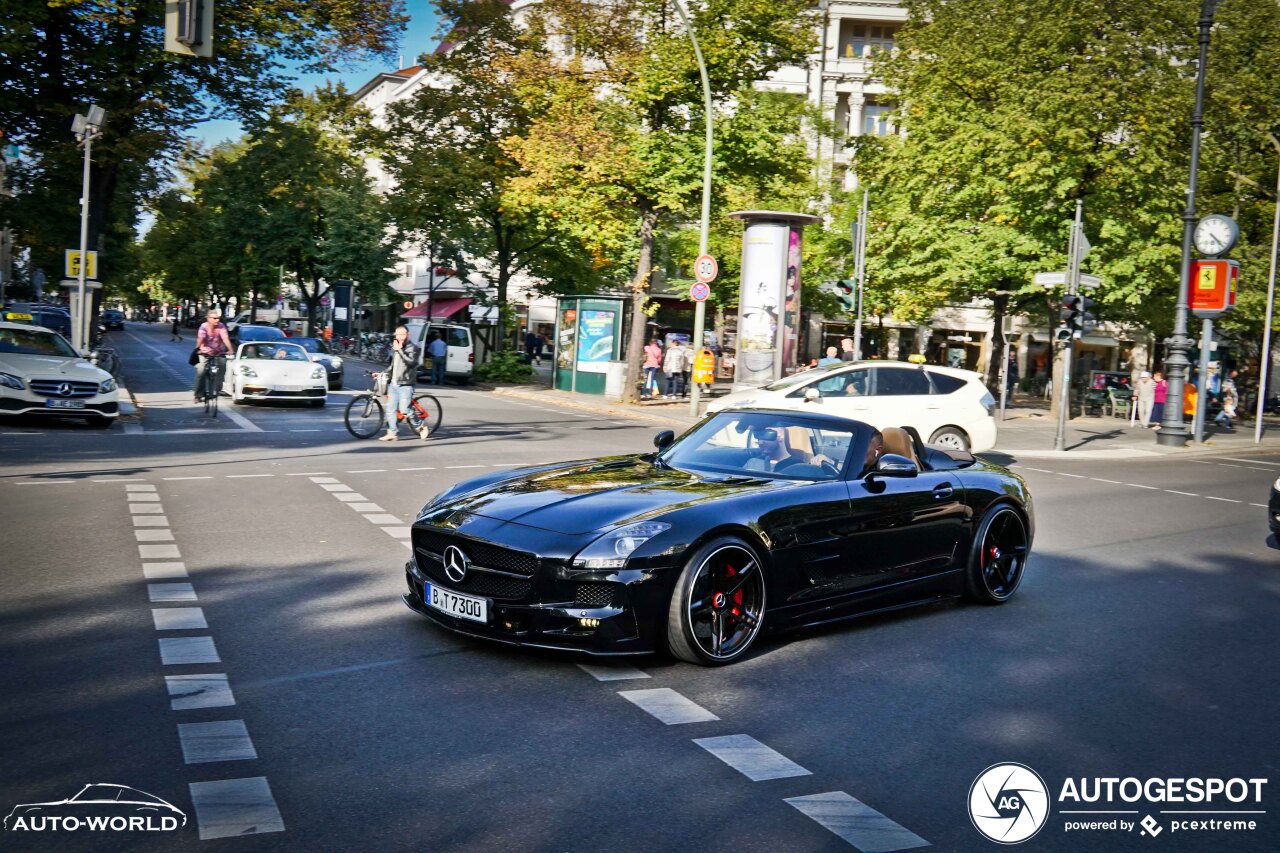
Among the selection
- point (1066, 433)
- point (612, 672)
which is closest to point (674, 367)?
point (1066, 433)

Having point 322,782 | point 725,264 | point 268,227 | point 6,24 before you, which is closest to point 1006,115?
point 725,264

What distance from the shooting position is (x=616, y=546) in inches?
232

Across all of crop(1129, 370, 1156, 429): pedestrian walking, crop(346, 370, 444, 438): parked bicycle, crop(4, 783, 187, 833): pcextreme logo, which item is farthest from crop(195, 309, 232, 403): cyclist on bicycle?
crop(1129, 370, 1156, 429): pedestrian walking

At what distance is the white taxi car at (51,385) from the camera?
1847 cm

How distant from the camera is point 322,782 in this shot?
433 cm

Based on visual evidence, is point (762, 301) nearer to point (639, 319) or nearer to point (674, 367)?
point (639, 319)

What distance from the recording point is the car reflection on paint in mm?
5898

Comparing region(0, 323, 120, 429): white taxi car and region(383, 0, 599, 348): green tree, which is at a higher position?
region(383, 0, 599, 348): green tree

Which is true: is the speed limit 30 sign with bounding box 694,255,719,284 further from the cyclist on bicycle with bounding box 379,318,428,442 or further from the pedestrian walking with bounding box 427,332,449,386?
the pedestrian walking with bounding box 427,332,449,386

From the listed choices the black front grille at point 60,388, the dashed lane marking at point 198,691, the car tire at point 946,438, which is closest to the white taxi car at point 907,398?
the car tire at point 946,438

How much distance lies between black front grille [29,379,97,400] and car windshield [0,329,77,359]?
1.41m

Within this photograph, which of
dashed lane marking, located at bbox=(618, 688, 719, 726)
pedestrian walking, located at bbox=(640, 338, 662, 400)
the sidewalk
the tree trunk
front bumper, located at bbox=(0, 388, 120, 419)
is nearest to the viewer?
dashed lane marking, located at bbox=(618, 688, 719, 726)

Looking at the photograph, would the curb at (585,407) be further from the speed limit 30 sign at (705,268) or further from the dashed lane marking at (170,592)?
the dashed lane marking at (170,592)

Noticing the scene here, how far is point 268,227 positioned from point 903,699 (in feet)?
210
